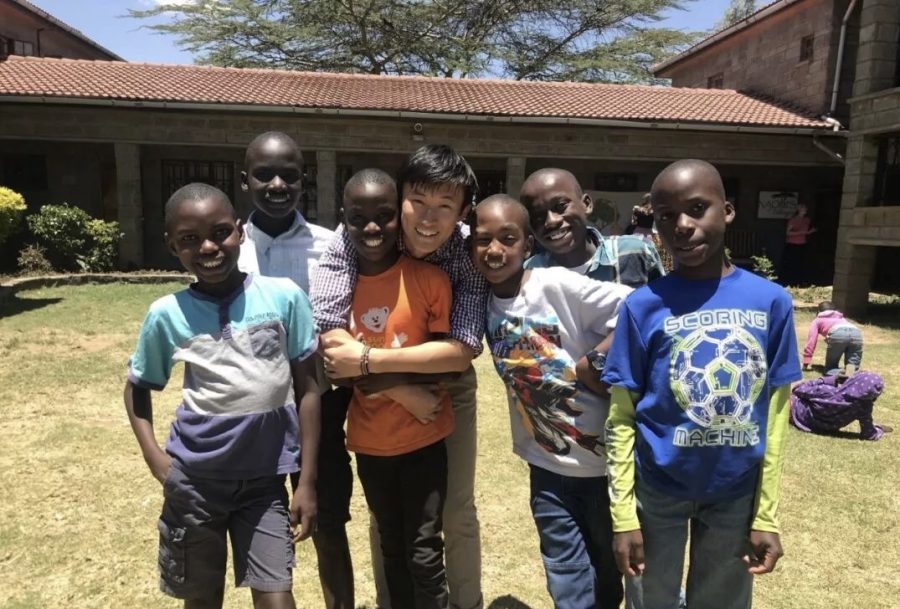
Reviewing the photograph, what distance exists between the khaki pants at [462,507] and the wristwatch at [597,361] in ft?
1.66

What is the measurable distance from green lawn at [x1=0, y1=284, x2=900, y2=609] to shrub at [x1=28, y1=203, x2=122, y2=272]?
7.66 metres

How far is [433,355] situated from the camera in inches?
75.4

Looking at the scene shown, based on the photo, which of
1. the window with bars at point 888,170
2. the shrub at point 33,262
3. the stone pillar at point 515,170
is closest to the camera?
the window with bars at point 888,170

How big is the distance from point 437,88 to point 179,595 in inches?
595

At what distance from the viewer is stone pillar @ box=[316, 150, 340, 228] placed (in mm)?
13875

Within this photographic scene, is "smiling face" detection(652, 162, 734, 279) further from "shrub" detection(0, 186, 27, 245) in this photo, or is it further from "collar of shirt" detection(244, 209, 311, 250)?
"shrub" detection(0, 186, 27, 245)

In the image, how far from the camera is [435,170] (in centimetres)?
194

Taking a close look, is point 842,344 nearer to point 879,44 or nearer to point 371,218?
point 371,218

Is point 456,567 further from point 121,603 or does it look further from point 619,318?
point 121,603

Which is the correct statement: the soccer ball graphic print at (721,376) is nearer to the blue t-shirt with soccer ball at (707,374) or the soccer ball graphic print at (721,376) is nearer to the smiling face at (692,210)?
the blue t-shirt with soccer ball at (707,374)

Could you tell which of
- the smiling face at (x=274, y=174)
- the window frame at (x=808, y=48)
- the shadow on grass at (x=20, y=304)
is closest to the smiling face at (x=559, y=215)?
the smiling face at (x=274, y=174)

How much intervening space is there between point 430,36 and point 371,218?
75.0 feet

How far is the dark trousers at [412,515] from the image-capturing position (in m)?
2.01

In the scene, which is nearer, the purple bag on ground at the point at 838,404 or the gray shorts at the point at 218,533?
the gray shorts at the point at 218,533
